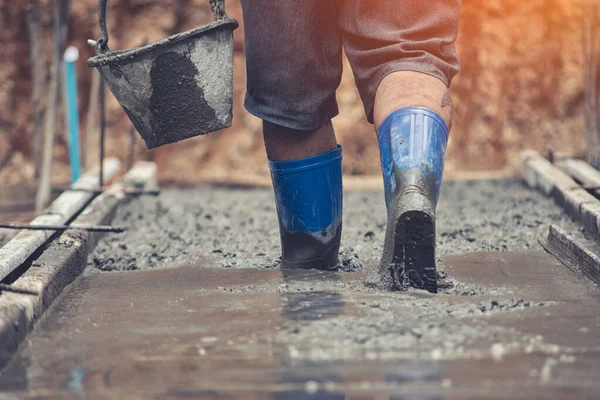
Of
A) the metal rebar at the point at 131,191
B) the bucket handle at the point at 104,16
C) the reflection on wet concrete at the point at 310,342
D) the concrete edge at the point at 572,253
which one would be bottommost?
the reflection on wet concrete at the point at 310,342

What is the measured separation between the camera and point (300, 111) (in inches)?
91.8

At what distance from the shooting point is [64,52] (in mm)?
4336

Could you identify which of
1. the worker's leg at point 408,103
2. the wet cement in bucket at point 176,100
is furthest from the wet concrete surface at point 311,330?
the wet cement in bucket at point 176,100

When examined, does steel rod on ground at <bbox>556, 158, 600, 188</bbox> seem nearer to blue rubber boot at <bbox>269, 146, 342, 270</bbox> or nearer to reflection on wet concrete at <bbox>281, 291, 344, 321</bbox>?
blue rubber boot at <bbox>269, 146, 342, 270</bbox>

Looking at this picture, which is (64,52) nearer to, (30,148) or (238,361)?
(30,148)

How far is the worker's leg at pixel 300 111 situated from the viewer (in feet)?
7.51

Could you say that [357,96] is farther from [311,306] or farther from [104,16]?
[311,306]

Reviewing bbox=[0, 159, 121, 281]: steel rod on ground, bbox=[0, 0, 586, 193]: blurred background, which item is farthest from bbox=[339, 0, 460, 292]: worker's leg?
bbox=[0, 0, 586, 193]: blurred background

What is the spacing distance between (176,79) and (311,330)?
85cm

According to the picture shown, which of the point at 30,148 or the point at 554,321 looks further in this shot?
the point at 30,148

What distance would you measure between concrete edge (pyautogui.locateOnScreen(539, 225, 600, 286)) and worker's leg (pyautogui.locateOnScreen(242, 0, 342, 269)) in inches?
24.0

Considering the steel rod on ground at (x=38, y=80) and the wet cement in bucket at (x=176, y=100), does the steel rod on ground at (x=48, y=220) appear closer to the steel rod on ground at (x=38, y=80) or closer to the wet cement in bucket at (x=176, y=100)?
the steel rod on ground at (x=38, y=80)

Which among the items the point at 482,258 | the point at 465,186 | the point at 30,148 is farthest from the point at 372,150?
the point at 482,258

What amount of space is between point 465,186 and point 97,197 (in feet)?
6.02
